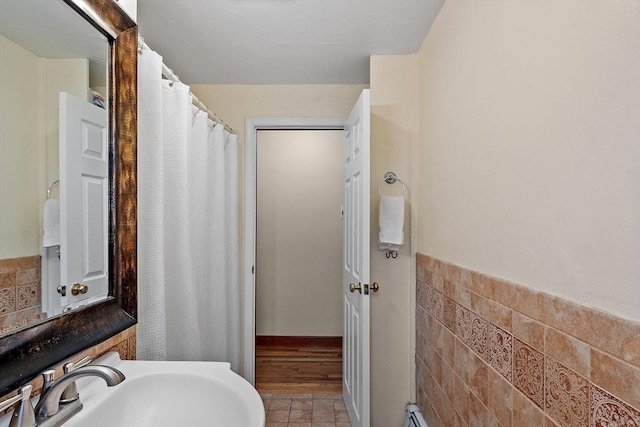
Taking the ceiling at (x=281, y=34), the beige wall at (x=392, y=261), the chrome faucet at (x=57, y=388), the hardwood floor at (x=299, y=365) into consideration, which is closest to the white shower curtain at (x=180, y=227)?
the ceiling at (x=281, y=34)

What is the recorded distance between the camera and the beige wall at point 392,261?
2.05 meters

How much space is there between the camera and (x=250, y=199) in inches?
99.7

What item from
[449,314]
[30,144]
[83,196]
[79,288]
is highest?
[30,144]

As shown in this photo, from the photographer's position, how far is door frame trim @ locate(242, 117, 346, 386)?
2512 mm

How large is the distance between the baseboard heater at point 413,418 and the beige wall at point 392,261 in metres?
0.07

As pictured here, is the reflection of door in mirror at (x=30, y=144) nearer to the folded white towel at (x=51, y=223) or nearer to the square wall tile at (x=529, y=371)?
the folded white towel at (x=51, y=223)

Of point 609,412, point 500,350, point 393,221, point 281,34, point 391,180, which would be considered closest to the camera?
point 609,412

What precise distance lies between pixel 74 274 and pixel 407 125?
1.73 metres

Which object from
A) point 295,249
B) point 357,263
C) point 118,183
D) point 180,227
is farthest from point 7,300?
point 295,249

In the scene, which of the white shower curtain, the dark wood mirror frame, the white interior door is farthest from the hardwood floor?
the dark wood mirror frame

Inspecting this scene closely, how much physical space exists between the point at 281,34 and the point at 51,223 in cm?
140

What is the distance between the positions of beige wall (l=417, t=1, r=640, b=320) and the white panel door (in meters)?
1.21

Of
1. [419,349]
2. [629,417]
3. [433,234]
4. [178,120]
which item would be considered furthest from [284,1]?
[419,349]

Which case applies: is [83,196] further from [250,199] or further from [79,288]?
[250,199]
